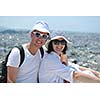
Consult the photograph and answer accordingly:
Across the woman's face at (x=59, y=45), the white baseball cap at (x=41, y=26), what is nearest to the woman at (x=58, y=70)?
the woman's face at (x=59, y=45)

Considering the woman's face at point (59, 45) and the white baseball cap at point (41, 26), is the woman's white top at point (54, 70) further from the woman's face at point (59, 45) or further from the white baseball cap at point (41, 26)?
the white baseball cap at point (41, 26)


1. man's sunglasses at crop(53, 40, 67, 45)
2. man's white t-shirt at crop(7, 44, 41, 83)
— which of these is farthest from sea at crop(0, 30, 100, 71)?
man's white t-shirt at crop(7, 44, 41, 83)

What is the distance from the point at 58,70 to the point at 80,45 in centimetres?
25

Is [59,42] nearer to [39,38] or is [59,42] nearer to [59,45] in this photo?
[59,45]

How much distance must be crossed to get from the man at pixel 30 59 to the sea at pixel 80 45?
11 cm

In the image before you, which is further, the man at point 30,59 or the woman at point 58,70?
the woman at point 58,70

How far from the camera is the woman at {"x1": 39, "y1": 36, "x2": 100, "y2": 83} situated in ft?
6.40

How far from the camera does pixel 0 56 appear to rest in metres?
1.93

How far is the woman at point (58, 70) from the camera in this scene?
76.9 inches

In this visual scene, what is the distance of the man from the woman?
0.20 ft
